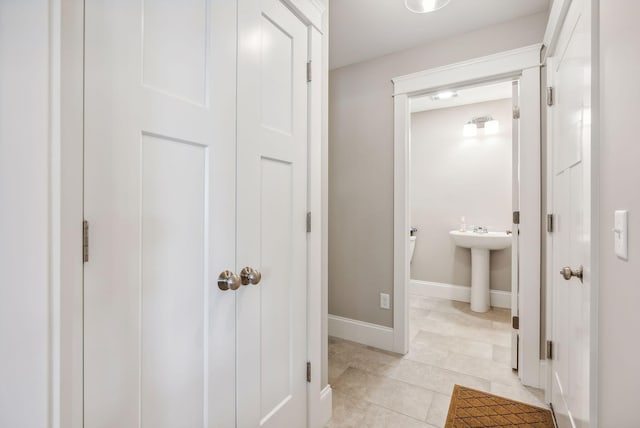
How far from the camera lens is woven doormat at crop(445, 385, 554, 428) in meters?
1.67

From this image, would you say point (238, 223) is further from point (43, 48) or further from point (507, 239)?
point (507, 239)

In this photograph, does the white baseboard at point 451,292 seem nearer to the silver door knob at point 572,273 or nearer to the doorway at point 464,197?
the doorway at point 464,197

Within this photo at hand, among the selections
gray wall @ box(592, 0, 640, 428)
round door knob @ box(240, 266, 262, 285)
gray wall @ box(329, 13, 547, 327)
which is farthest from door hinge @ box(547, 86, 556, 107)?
round door knob @ box(240, 266, 262, 285)

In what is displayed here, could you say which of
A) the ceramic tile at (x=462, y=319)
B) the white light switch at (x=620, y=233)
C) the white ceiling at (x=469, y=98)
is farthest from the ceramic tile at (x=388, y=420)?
the white ceiling at (x=469, y=98)

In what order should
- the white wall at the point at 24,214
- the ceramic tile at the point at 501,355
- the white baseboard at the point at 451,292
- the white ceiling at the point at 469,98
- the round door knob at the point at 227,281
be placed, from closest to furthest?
the white wall at the point at 24,214, the round door knob at the point at 227,281, the ceramic tile at the point at 501,355, the white ceiling at the point at 469,98, the white baseboard at the point at 451,292

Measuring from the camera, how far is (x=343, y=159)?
282cm

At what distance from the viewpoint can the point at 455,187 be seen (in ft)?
13.4

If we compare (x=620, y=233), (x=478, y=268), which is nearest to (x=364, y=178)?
(x=478, y=268)

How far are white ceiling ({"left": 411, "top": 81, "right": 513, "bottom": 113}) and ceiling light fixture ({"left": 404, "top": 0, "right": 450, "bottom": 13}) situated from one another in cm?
155

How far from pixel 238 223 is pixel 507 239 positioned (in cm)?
319

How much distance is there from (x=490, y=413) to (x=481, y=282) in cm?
199

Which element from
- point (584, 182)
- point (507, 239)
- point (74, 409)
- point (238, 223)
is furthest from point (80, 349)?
point (507, 239)

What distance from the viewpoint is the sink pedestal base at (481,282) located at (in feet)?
11.5

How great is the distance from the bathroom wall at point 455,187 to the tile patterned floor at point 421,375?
101 cm
